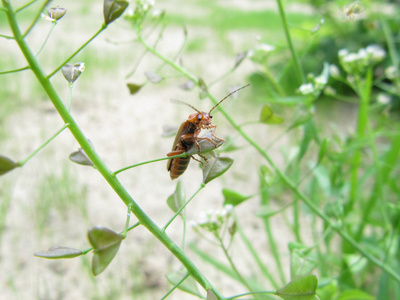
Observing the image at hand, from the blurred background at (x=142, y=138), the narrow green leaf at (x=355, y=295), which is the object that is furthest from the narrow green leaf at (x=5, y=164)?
the narrow green leaf at (x=355, y=295)

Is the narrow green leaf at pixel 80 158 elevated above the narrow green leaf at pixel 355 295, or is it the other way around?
the narrow green leaf at pixel 80 158

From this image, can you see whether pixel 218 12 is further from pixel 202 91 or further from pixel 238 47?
pixel 202 91

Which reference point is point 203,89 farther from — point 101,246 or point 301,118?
point 101,246

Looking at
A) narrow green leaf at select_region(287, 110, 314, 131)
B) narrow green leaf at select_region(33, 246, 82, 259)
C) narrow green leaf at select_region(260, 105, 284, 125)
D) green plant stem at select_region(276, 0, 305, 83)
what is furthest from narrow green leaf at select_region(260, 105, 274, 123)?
narrow green leaf at select_region(33, 246, 82, 259)

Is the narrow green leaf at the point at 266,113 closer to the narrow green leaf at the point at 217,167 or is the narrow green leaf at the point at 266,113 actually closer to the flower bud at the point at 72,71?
the narrow green leaf at the point at 217,167

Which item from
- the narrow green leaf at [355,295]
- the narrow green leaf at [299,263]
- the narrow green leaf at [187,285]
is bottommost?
the narrow green leaf at [355,295]

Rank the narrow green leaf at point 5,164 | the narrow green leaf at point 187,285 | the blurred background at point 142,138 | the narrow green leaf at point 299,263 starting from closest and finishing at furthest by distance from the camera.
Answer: the narrow green leaf at point 5,164 → the narrow green leaf at point 187,285 → the narrow green leaf at point 299,263 → the blurred background at point 142,138
